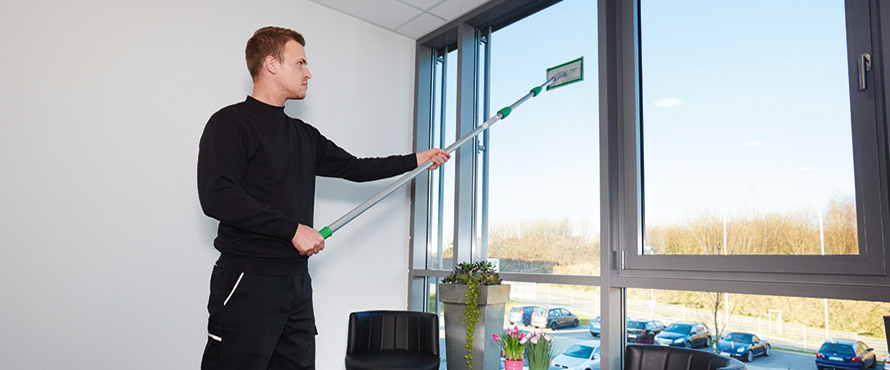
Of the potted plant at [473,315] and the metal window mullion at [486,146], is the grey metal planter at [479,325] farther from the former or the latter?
the metal window mullion at [486,146]

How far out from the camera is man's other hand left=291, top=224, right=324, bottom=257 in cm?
177

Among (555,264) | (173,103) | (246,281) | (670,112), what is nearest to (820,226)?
(670,112)

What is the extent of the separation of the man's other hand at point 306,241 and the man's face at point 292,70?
1.87 feet

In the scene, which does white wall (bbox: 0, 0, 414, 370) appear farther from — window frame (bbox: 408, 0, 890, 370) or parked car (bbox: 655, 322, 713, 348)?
parked car (bbox: 655, 322, 713, 348)

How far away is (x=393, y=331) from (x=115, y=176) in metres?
1.50

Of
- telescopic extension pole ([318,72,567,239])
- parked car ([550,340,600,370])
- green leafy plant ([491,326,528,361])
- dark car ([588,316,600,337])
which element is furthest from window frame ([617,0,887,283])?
telescopic extension pole ([318,72,567,239])

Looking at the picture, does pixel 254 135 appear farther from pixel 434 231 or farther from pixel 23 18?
pixel 434 231

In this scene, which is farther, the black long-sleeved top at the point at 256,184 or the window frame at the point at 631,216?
the window frame at the point at 631,216

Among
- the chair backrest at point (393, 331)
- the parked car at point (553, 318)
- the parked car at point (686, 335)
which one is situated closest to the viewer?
the parked car at point (686, 335)

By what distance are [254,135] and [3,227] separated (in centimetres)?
132

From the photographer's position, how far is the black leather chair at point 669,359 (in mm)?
1812

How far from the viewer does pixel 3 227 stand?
2373 millimetres

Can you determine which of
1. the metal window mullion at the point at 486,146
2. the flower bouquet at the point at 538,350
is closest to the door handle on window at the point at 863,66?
the flower bouquet at the point at 538,350

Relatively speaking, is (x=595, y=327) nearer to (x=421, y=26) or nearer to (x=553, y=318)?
(x=553, y=318)
